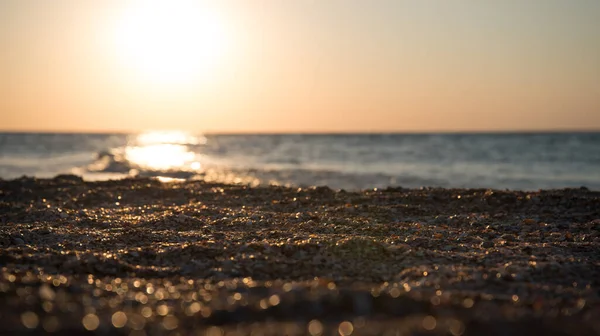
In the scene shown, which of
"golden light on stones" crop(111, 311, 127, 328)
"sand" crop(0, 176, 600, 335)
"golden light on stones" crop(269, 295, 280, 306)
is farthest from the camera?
"golden light on stones" crop(269, 295, 280, 306)

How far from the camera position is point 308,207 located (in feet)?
33.4

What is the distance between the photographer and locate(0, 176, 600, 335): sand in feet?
11.7

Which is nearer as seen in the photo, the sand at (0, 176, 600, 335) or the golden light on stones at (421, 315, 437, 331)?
the golden light on stones at (421, 315, 437, 331)

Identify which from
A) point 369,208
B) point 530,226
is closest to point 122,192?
point 369,208

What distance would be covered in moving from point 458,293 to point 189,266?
2669 millimetres

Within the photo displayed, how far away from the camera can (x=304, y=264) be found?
18.7 ft

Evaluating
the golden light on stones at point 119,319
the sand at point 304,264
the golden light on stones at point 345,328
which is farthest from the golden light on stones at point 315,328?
the golden light on stones at point 119,319

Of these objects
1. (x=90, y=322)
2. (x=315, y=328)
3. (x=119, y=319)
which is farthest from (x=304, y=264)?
(x=90, y=322)

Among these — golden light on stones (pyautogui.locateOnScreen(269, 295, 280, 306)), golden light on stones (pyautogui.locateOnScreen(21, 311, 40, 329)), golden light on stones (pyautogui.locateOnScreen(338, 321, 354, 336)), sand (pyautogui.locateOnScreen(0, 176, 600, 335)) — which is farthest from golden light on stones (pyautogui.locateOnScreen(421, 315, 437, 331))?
golden light on stones (pyautogui.locateOnScreen(21, 311, 40, 329))

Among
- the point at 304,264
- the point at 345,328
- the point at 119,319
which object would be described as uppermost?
the point at 304,264

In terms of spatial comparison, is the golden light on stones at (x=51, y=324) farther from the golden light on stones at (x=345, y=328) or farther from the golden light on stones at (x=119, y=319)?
the golden light on stones at (x=345, y=328)

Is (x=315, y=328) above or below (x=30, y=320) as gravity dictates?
below

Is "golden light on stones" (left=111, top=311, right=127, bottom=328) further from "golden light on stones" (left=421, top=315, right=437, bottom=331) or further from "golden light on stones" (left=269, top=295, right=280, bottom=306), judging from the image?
"golden light on stones" (left=421, top=315, right=437, bottom=331)

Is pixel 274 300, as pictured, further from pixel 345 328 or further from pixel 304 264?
pixel 304 264
